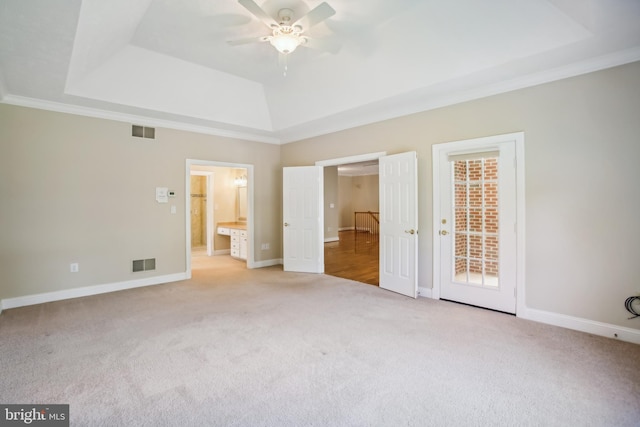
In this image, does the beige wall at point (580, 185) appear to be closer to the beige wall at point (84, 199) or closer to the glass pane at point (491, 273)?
the glass pane at point (491, 273)

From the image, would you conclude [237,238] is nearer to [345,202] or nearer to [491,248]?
[491,248]

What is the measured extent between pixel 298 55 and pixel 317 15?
1540mm

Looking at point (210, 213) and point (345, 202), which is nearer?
point (210, 213)

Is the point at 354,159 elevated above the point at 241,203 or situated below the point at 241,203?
above

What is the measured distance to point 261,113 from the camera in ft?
18.2

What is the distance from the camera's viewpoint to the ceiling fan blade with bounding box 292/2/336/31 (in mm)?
2430

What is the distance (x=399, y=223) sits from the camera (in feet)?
14.8

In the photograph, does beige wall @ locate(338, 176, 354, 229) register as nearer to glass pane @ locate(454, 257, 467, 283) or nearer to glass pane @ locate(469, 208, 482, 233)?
glass pane @ locate(454, 257, 467, 283)

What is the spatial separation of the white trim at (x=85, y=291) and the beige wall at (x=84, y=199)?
0.22 ft

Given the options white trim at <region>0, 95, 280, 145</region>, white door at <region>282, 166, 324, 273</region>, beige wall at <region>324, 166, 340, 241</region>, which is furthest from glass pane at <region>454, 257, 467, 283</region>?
beige wall at <region>324, 166, 340, 241</region>

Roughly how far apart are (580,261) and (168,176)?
19.1 ft

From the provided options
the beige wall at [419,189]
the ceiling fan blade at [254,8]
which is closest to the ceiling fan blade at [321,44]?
the ceiling fan blade at [254,8]

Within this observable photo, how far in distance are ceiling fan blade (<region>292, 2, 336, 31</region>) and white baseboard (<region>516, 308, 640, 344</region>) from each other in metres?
3.75

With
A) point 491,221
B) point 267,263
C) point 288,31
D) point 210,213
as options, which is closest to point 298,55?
point 288,31
